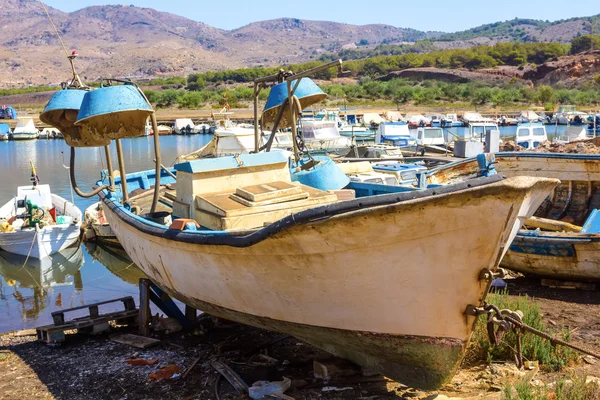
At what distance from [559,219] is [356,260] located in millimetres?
6813

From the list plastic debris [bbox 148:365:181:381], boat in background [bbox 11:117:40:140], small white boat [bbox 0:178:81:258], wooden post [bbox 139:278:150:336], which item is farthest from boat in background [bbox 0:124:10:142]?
plastic debris [bbox 148:365:181:381]

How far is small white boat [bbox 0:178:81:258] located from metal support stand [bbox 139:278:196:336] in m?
7.88

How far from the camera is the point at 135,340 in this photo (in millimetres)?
7438

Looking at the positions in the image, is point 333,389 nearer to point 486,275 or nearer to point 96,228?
point 486,275

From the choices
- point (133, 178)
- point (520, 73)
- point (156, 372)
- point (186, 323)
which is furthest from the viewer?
point (520, 73)

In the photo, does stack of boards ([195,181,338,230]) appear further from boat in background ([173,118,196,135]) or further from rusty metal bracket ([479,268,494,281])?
boat in background ([173,118,196,135])

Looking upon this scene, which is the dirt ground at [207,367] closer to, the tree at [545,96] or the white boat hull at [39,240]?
the white boat hull at [39,240]

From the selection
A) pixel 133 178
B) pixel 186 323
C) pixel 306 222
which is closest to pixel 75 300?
pixel 133 178

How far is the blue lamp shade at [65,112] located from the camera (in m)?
7.89

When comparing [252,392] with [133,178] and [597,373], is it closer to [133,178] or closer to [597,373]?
[597,373]

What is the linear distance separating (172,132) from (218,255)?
50.4 m

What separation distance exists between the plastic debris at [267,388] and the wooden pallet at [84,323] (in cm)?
287

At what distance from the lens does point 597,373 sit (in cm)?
584

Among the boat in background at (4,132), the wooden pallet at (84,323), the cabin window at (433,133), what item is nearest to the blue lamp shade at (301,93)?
the wooden pallet at (84,323)
